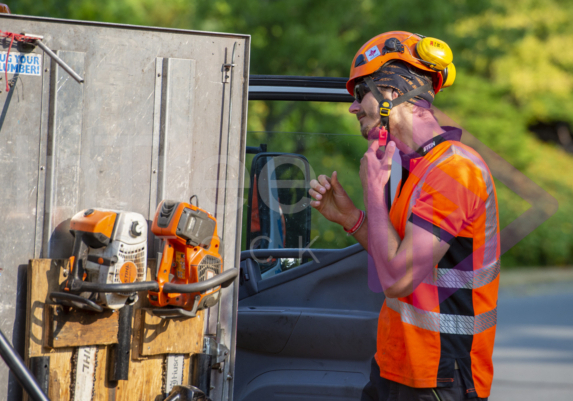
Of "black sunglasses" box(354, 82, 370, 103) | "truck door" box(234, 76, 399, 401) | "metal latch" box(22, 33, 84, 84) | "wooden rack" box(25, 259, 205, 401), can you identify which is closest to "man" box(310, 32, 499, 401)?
"black sunglasses" box(354, 82, 370, 103)

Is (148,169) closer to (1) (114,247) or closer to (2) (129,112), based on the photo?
(2) (129,112)

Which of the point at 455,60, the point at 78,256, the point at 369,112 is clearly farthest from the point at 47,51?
the point at 455,60

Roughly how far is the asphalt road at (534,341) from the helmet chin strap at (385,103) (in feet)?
13.5

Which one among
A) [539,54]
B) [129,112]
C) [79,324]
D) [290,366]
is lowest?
[290,366]

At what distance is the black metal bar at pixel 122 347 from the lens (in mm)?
2129

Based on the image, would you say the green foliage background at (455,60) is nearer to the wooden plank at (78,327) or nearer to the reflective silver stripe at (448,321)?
the reflective silver stripe at (448,321)

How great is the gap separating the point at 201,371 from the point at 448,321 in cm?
98

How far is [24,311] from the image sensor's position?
207 centimetres

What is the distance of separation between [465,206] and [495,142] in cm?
1314

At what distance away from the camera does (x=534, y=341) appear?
7.51m

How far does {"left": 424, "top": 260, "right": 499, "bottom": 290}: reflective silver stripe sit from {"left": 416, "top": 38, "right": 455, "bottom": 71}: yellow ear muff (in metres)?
0.79

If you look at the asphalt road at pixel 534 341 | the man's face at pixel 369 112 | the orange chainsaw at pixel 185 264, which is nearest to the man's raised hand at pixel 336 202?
the man's face at pixel 369 112

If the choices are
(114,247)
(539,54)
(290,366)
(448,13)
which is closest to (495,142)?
(539,54)

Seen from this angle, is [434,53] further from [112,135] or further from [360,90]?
[112,135]
